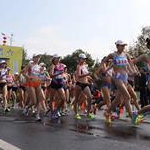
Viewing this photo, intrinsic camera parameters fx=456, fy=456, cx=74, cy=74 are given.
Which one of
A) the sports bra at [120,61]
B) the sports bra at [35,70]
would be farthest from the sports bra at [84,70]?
the sports bra at [120,61]

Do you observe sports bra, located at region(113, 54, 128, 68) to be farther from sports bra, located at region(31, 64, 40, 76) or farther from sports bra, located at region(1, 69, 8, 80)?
sports bra, located at region(1, 69, 8, 80)

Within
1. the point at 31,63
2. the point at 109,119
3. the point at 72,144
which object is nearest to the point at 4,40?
the point at 31,63

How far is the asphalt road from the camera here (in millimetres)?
7008

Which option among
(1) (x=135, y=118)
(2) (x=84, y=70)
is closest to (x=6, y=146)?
(1) (x=135, y=118)

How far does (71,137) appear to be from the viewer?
812 cm

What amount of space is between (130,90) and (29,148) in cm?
486

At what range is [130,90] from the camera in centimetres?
1116

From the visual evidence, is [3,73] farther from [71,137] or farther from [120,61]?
[71,137]

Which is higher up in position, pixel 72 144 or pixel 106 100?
pixel 106 100

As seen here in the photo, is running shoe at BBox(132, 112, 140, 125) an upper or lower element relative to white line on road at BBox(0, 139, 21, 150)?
upper

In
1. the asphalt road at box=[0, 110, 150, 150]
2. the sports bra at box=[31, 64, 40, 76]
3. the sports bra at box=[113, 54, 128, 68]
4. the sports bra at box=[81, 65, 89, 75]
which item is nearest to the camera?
Result: the asphalt road at box=[0, 110, 150, 150]

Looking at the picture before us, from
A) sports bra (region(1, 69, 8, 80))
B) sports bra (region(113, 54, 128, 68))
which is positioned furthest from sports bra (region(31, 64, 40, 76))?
sports bra (region(1, 69, 8, 80))

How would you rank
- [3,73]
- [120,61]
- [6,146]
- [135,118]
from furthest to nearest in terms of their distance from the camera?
[3,73], [120,61], [135,118], [6,146]

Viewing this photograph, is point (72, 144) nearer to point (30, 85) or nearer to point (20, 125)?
point (20, 125)
